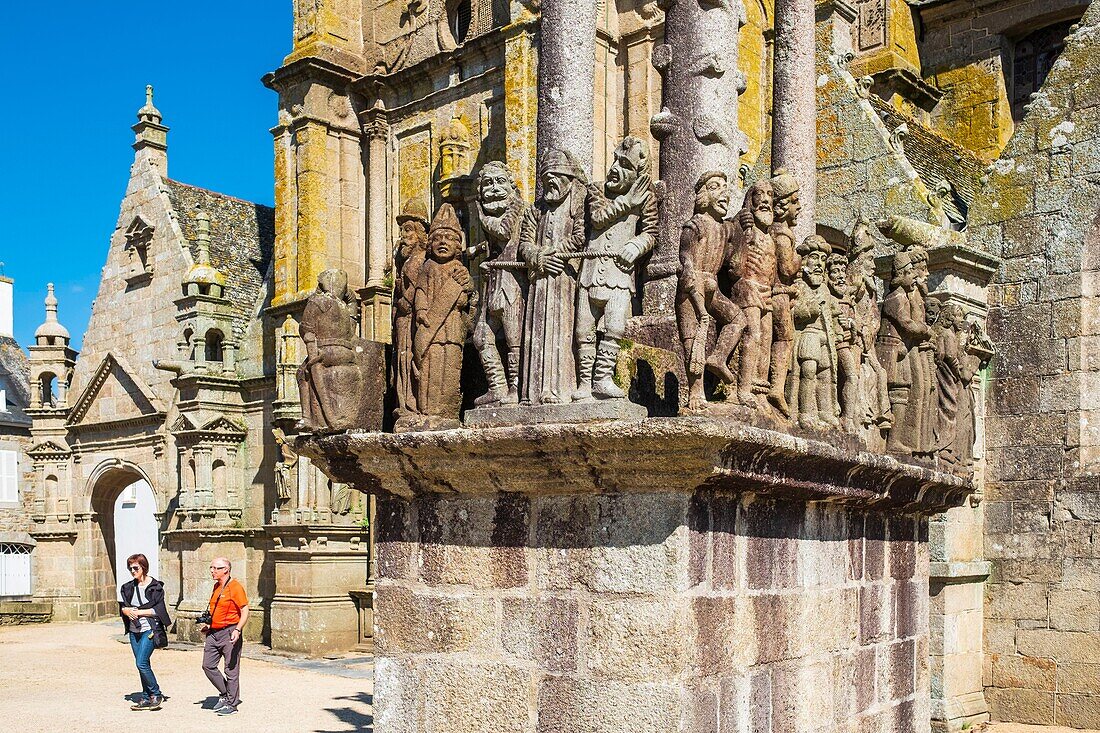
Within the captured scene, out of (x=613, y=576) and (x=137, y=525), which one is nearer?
(x=613, y=576)

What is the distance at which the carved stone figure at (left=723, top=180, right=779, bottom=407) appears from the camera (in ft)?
14.7

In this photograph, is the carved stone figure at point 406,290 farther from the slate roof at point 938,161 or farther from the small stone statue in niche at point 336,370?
the slate roof at point 938,161

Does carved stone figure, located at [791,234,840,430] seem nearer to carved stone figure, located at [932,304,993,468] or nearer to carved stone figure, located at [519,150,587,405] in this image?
carved stone figure, located at [519,150,587,405]

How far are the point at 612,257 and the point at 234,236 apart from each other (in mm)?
19275

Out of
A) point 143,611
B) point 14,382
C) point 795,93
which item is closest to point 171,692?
point 143,611

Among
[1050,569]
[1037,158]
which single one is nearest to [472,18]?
[1037,158]

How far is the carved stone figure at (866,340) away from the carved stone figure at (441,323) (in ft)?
5.79

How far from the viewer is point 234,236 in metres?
22.7

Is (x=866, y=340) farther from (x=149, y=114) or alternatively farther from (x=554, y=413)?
(x=149, y=114)

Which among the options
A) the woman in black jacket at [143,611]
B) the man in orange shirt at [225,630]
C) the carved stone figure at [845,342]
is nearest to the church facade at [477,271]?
the carved stone figure at [845,342]

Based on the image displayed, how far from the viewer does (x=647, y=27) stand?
14891 mm

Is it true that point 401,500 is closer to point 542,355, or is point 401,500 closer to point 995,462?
point 542,355

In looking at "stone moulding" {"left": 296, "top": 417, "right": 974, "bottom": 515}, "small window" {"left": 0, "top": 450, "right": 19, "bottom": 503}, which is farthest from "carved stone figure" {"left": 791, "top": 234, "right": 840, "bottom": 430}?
"small window" {"left": 0, "top": 450, "right": 19, "bottom": 503}

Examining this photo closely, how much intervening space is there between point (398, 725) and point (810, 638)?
1.64m
